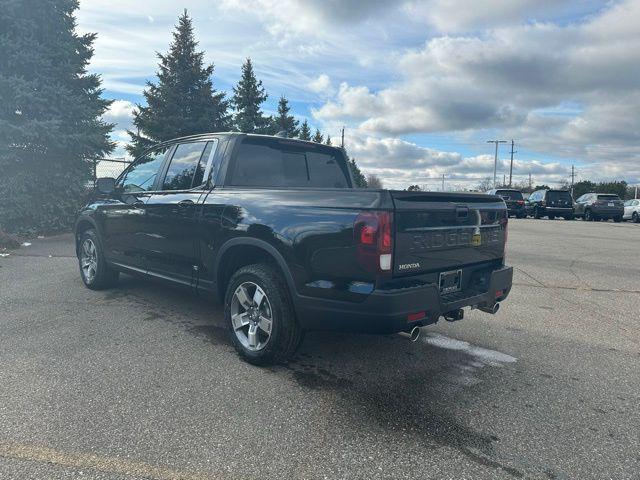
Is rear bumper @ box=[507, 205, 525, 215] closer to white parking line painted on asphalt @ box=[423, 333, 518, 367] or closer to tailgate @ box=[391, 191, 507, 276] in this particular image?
white parking line painted on asphalt @ box=[423, 333, 518, 367]

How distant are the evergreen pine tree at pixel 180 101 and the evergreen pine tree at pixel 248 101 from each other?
5.33m

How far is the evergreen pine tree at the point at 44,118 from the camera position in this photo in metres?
12.0

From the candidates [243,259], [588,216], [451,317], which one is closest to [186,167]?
[243,259]

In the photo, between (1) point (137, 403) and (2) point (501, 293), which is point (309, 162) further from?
(1) point (137, 403)

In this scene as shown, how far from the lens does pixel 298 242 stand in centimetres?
329

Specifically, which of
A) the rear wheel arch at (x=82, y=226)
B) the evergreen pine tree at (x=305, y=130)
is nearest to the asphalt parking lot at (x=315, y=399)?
the rear wheel arch at (x=82, y=226)

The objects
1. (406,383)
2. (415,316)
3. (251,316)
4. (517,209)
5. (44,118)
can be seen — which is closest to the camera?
(415,316)

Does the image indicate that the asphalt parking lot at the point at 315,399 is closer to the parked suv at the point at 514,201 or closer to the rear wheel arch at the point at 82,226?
the rear wheel arch at the point at 82,226

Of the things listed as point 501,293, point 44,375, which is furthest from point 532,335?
point 44,375

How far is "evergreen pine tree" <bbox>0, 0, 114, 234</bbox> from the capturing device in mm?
Answer: 11984

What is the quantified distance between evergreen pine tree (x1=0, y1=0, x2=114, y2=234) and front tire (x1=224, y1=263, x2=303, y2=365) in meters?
11.1

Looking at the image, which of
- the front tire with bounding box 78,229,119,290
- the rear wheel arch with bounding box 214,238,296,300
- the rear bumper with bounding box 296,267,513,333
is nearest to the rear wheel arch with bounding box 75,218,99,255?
the front tire with bounding box 78,229,119,290

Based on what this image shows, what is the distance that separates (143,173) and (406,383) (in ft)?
12.5

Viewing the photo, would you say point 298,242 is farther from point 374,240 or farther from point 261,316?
point 261,316
